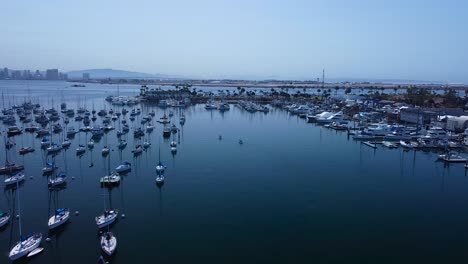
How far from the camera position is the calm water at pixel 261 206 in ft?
47.9

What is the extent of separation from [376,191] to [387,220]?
4.31m

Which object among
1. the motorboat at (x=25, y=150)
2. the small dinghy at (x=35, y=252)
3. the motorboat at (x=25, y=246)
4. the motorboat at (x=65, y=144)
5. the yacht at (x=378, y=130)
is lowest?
the small dinghy at (x=35, y=252)

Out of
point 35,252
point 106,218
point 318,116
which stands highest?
point 318,116

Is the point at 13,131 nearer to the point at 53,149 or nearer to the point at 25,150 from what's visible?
the point at 25,150

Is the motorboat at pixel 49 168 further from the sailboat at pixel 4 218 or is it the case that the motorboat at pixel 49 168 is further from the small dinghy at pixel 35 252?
the small dinghy at pixel 35 252

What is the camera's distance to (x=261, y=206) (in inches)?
751

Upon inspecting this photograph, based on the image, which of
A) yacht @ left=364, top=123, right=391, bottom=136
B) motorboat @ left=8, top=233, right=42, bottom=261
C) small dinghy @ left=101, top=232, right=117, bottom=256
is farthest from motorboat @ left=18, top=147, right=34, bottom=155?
yacht @ left=364, top=123, right=391, bottom=136

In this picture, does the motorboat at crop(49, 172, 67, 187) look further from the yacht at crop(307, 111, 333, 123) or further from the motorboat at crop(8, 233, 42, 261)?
the yacht at crop(307, 111, 333, 123)

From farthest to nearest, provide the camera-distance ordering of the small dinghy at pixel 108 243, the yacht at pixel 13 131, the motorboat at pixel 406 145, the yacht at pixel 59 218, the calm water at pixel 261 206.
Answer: the yacht at pixel 13 131 < the motorboat at pixel 406 145 < the yacht at pixel 59 218 < the calm water at pixel 261 206 < the small dinghy at pixel 108 243

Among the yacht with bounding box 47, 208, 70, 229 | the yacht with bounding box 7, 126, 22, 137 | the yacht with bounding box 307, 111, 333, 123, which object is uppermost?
the yacht with bounding box 307, 111, 333, 123

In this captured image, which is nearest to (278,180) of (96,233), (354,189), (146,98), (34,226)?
(354,189)

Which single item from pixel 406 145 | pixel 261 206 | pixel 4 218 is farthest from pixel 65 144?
pixel 406 145

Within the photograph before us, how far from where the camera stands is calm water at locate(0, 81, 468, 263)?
14602 millimetres

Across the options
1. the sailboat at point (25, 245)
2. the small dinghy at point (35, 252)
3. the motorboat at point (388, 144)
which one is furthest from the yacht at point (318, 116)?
the small dinghy at point (35, 252)
